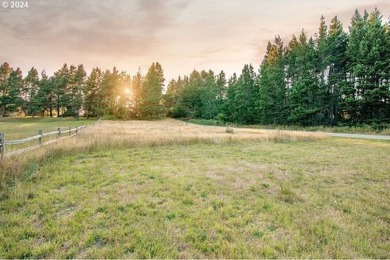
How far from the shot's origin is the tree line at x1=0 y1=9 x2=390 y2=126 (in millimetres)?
28469

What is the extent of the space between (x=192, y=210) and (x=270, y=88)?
42.3m

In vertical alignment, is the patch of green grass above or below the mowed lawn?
below

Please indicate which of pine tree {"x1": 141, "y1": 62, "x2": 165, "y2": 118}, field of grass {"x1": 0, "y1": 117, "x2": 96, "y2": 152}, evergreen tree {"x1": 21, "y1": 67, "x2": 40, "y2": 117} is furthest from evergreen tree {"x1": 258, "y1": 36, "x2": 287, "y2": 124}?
evergreen tree {"x1": 21, "y1": 67, "x2": 40, "y2": 117}

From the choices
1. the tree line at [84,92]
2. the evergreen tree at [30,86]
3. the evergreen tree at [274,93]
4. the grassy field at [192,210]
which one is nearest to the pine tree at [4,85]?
the tree line at [84,92]

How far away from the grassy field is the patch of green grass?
0.02 meters

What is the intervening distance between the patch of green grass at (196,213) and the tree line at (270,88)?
26.2 m

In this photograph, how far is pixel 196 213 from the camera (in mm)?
4875

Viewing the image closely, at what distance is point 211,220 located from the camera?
457 centimetres

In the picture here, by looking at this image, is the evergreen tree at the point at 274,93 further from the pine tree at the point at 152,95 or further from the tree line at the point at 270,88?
the pine tree at the point at 152,95

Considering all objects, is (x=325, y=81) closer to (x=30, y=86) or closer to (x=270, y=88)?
(x=270, y=88)

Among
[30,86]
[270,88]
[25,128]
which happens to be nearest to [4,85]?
[30,86]

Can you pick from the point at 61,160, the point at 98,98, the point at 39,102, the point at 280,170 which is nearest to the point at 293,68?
the point at 280,170

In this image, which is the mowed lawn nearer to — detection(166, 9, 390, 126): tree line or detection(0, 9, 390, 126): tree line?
detection(0, 9, 390, 126): tree line

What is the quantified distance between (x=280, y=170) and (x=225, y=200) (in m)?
4.02
